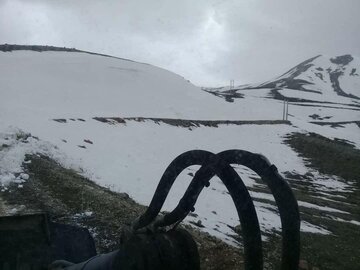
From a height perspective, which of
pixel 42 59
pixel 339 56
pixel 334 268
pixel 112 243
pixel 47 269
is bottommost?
pixel 334 268

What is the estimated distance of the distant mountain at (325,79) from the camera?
127 metres

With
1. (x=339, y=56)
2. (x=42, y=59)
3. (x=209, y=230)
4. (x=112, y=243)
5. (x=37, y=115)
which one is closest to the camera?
(x=112, y=243)

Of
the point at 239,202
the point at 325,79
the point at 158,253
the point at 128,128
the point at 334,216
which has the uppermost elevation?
the point at 325,79

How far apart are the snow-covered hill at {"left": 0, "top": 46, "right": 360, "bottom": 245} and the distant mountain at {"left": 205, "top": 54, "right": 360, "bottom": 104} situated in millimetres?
67016

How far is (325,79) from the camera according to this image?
152m

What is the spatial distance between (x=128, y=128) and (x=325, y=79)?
139558 mm

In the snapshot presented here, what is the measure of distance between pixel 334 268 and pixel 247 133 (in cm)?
2669

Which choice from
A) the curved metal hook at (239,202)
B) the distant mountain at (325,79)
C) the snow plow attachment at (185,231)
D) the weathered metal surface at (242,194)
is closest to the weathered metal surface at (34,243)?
the snow plow attachment at (185,231)

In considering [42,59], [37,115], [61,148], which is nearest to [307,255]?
[61,148]

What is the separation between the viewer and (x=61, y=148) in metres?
15.8

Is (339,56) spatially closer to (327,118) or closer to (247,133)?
(327,118)

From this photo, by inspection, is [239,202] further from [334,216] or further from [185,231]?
[334,216]

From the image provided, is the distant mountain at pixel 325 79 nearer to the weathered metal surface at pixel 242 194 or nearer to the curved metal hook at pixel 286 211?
the weathered metal surface at pixel 242 194

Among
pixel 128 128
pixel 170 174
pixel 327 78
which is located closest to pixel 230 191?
pixel 170 174
